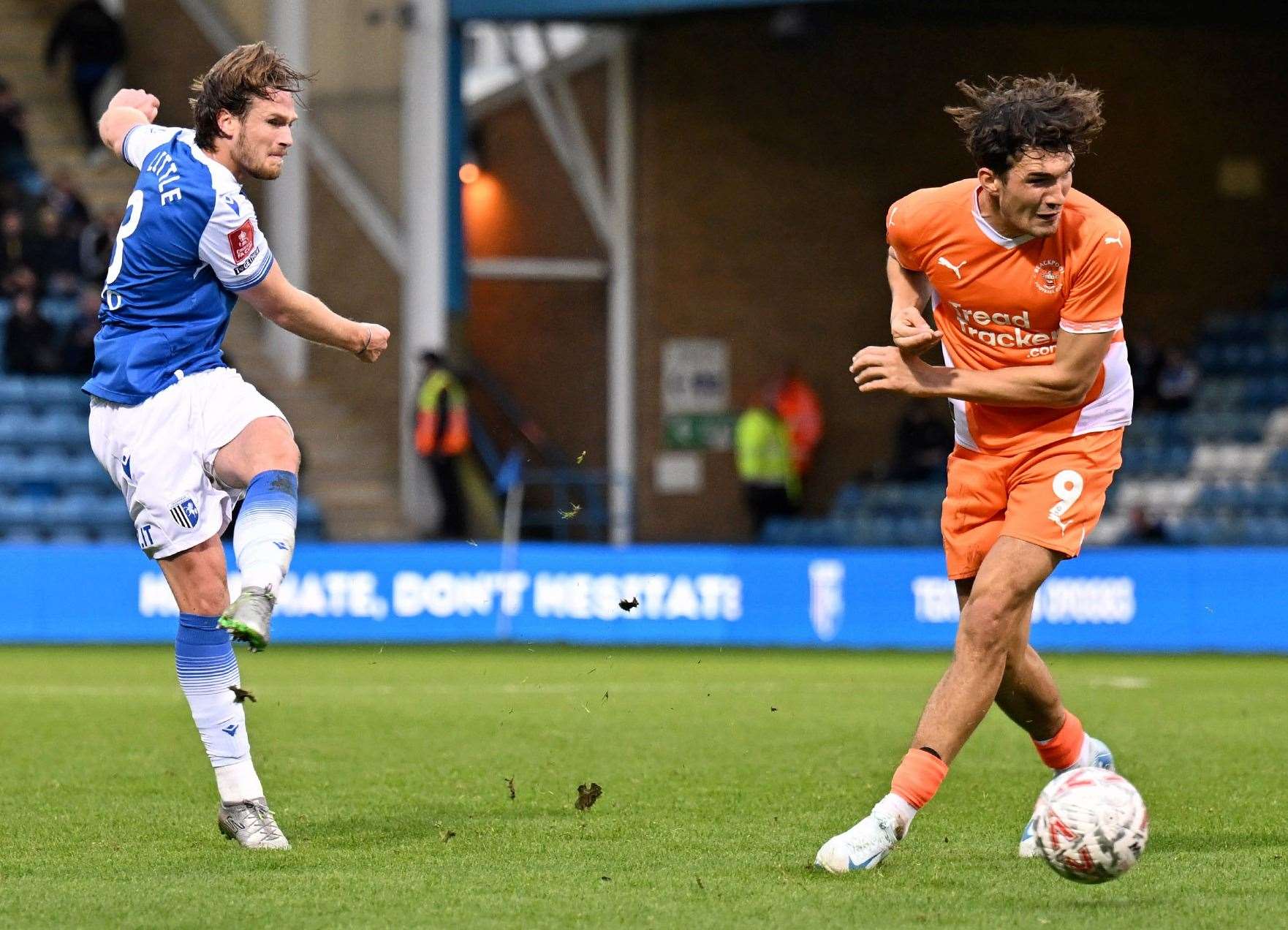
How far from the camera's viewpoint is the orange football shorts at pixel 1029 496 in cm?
583

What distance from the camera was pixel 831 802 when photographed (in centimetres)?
705

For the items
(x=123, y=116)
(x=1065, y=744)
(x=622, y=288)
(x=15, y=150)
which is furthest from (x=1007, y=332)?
(x=622, y=288)

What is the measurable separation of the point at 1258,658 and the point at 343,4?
467 inches

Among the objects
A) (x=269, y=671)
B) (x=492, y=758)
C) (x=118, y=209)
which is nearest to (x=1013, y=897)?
(x=492, y=758)

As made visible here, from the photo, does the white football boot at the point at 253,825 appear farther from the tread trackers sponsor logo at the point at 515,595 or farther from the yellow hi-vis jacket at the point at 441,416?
the yellow hi-vis jacket at the point at 441,416

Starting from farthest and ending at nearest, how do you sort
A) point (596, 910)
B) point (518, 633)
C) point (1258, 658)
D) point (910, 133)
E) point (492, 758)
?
point (910, 133)
point (518, 633)
point (1258, 658)
point (492, 758)
point (596, 910)

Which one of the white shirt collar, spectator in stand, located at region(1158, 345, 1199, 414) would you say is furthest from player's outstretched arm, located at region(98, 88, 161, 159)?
spectator in stand, located at region(1158, 345, 1199, 414)

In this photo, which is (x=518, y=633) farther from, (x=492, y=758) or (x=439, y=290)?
(x=492, y=758)

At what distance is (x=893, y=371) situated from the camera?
582 cm

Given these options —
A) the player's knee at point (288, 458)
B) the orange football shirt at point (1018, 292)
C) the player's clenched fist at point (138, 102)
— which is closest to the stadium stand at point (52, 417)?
the player's clenched fist at point (138, 102)

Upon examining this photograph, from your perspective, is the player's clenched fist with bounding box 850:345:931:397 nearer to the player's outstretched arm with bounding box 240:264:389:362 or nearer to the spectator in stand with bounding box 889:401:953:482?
the player's outstretched arm with bounding box 240:264:389:362

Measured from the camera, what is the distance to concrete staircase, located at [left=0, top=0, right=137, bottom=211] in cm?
2294

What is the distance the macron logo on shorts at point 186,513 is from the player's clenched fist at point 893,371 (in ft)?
6.24

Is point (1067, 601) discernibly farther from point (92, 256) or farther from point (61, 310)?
point (61, 310)
